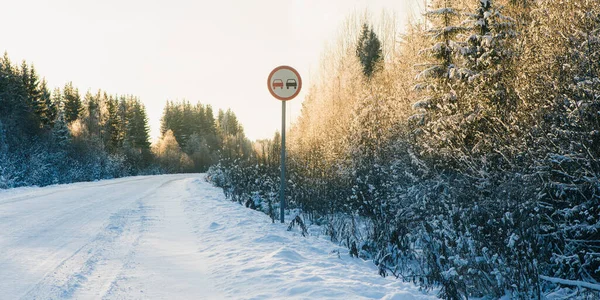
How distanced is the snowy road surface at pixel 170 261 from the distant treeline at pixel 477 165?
1.02 metres

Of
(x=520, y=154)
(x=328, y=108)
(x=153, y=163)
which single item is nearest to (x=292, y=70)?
(x=520, y=154)

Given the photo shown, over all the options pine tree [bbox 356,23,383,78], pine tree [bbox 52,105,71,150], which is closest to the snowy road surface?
pine tree [bbox 356,23,383,78]

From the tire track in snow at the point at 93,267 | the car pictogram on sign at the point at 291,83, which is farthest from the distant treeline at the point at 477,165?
the tire track in snow at the point at 93,267

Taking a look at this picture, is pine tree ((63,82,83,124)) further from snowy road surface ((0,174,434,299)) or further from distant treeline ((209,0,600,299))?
snowy road surface ((0,174,434,299))

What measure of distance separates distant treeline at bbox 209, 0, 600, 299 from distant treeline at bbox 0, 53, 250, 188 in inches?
280

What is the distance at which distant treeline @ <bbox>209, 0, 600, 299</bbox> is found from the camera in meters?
5.29

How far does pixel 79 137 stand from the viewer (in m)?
41.9

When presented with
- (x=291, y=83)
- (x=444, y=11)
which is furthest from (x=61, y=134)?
(x=444, y=11)

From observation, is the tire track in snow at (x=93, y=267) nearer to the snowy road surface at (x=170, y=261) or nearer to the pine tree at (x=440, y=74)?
the snowy road surface at (x=170, y=261)

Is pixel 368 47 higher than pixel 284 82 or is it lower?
higher

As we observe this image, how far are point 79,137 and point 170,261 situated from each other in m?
42.6

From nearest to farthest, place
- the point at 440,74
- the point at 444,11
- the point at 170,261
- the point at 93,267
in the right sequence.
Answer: the point at 93,267, the point at 170,261, the point at 444,11, the point at 440,74

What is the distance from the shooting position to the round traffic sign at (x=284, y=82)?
8.74 m

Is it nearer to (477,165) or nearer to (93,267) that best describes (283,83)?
(477,165)
